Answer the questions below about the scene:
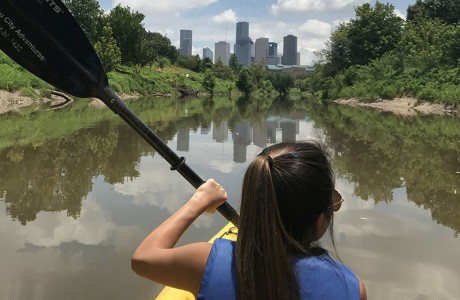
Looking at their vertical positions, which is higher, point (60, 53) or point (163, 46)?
point (163, 46)

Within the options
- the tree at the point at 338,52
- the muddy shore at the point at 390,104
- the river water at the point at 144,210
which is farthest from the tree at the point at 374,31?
the river water at the point at 144,210

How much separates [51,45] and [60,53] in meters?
0.04

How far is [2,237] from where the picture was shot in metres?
3.93

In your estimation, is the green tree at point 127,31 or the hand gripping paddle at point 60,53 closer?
the hand gripping paddle at point 60,53

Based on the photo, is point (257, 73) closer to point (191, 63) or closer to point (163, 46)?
point (191, 63)

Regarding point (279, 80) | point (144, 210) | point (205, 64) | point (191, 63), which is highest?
point (205, 64)

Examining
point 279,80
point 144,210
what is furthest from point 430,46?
point 279,80

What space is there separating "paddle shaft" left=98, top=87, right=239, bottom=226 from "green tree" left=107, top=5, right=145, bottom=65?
4109 cm

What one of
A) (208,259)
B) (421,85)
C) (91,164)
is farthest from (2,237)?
(421,85)

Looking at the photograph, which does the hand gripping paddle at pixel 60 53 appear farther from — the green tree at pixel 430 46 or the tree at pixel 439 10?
the tree at pixel 439 10

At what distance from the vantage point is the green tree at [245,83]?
62562mm

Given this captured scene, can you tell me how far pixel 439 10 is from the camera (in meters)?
42.6

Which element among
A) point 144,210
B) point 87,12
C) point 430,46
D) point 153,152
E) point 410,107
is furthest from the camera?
point 87,12

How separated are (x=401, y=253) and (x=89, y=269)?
2.65 m
